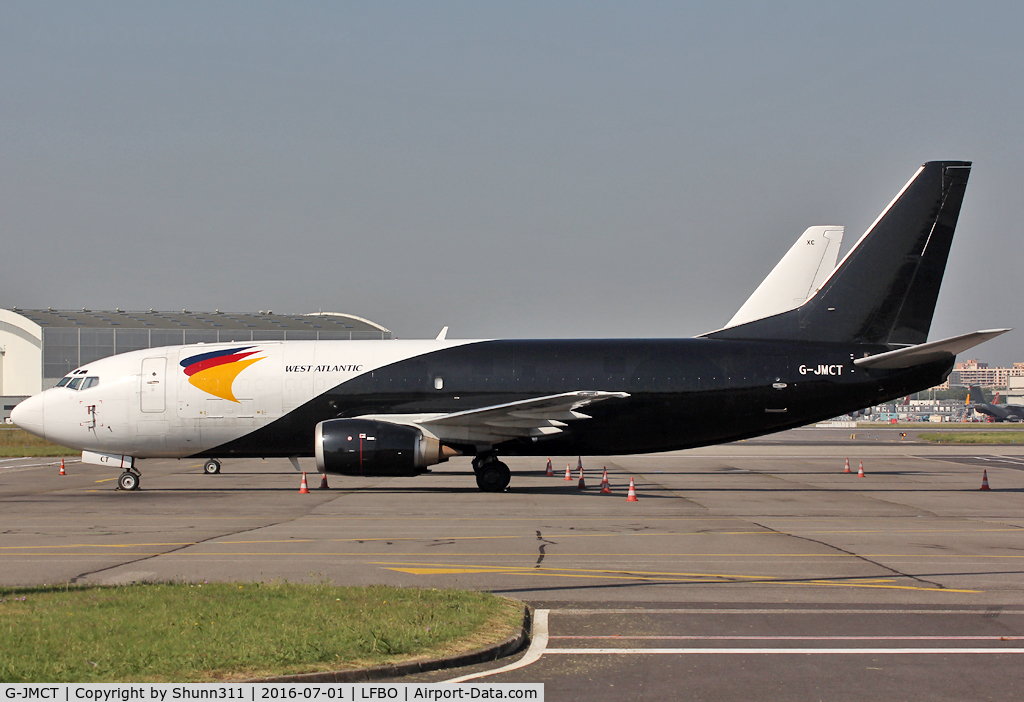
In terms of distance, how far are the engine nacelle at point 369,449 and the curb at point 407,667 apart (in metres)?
15.9

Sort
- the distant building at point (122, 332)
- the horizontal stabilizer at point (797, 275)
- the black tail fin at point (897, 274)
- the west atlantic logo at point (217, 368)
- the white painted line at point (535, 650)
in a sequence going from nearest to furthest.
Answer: the white painted line at point (535, 650) < the black tail fin at point (897, 274) < the west atlantic logo at point (217, 368) < the horizontal stabilizer at point (797, 275) < the distant building at point (122, 332)

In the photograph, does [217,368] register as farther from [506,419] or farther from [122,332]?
[122,332]

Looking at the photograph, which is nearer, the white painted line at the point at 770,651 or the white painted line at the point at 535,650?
the white painted line at the point at 535,650

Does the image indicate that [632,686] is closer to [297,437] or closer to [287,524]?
[287,524]

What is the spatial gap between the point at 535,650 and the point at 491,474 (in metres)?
17.2

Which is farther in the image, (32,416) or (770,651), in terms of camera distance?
(32,416)

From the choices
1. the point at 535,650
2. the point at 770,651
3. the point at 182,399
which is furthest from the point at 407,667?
the point at 182,399

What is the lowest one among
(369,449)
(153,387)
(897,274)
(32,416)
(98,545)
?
(98,545)

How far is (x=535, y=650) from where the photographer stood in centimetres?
889

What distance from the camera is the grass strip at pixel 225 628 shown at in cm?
761

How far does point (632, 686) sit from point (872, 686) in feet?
6.48

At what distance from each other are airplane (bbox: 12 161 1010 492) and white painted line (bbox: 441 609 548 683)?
50.1 feet

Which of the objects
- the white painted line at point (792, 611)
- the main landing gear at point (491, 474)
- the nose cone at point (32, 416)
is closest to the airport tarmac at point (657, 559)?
the white painted line at point (792, 611)

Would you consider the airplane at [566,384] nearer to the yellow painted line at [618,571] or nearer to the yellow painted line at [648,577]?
the yellow painted line at [618,571]
